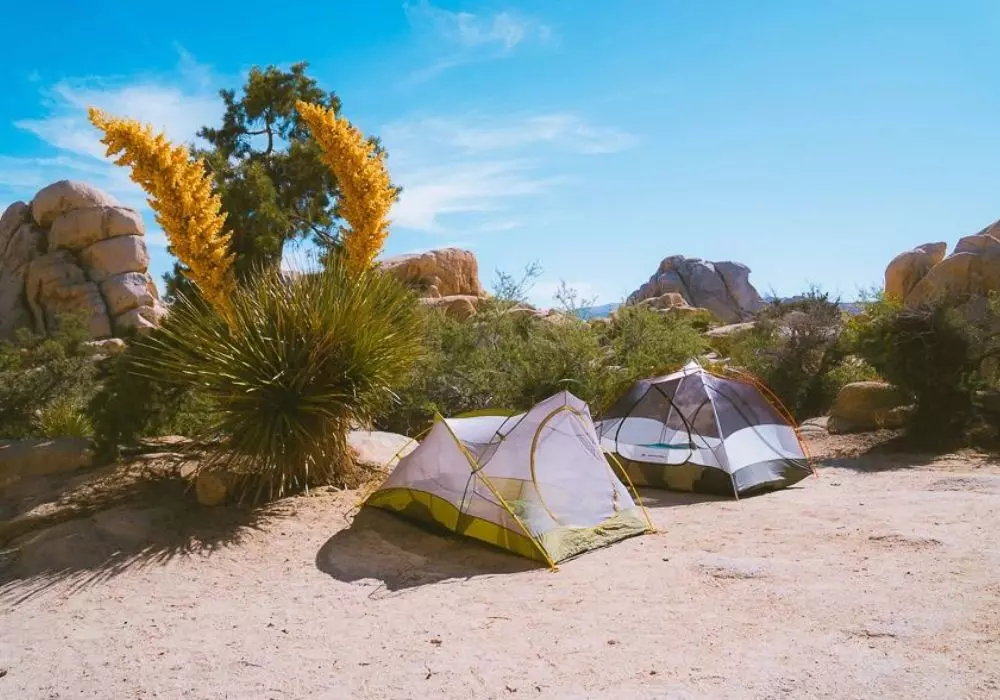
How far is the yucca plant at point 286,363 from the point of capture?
24.1 feet

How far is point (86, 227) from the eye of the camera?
29672mm

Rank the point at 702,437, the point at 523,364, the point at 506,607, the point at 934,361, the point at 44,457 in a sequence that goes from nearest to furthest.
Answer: the point at 506,607
the point at 44,457
the point at 702,437
the point at 934,361
the point at 523,364

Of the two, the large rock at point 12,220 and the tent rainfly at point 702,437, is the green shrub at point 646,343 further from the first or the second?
the large rock at point 12,220

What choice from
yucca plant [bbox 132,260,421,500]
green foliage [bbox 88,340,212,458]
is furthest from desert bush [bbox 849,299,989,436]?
green foliage [bbox 88,340,212,458]

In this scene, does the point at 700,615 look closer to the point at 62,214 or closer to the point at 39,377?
the point at 39,377

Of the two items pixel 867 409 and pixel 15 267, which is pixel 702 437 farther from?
pixel 15 267

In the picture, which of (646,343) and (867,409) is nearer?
(867,409)

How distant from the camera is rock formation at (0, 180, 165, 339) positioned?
1134 inches

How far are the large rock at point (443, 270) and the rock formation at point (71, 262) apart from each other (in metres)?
10.3

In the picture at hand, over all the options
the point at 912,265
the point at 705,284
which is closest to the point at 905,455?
the point at 912,265

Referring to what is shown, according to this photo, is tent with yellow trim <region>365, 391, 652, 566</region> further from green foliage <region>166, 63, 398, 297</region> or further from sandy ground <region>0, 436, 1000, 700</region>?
green foliage <region>166, 63, 398, 297</region>

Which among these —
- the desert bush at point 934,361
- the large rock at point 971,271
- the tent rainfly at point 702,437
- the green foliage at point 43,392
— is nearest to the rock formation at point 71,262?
the green foliage at point 43,392

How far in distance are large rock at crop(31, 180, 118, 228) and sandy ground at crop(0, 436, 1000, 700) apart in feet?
90.2

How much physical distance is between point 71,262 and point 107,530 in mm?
26784
